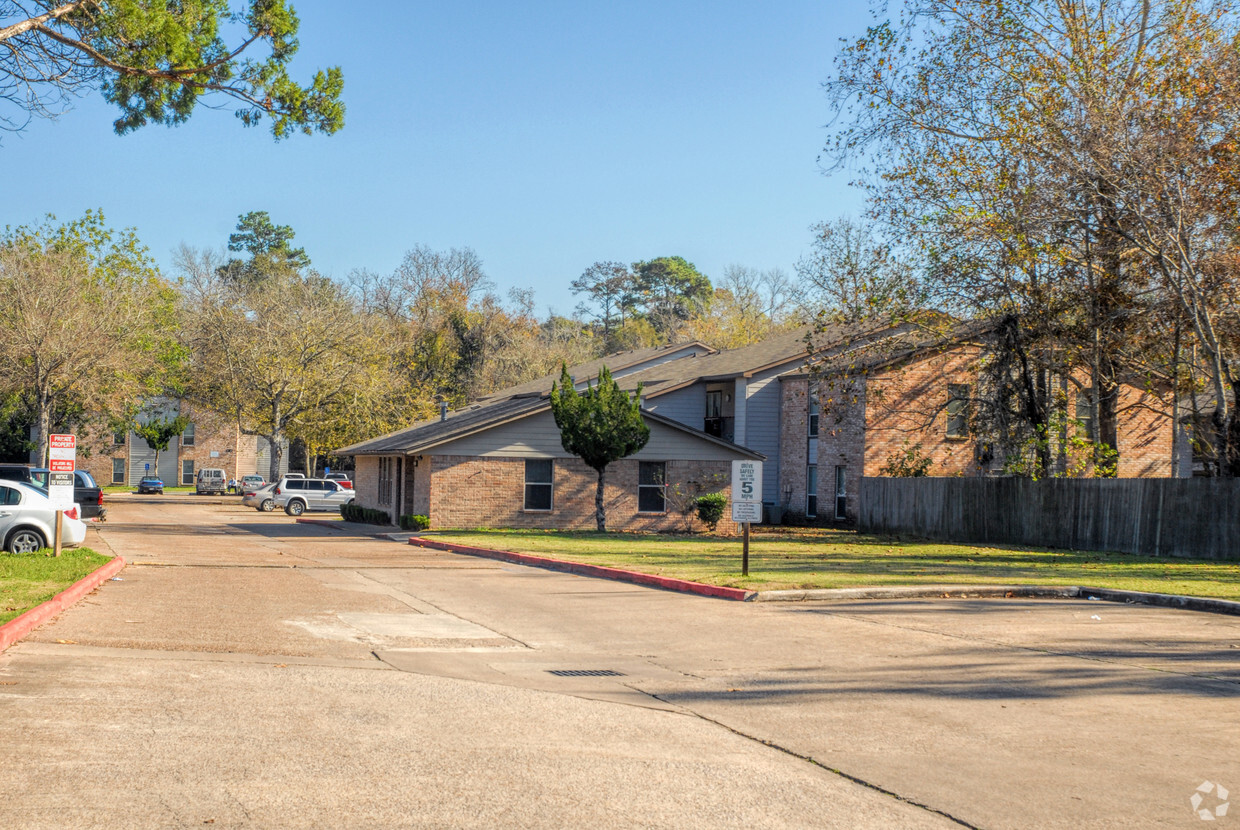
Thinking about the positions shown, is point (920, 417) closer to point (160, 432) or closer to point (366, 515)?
point (366, 515)

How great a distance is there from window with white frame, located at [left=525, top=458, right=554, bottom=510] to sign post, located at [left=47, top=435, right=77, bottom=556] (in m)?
17.0

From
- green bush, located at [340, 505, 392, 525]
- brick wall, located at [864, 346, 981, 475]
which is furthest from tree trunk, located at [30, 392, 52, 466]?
brick wall, located at [864, 346, 981, 475]

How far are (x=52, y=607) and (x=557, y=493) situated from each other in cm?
2329

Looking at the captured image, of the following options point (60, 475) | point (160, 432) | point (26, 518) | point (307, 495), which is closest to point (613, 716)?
point (60, 475)

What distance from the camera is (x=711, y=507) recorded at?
36.0 meters

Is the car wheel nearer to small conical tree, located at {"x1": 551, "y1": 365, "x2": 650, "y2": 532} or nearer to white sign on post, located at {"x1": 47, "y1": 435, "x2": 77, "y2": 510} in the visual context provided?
white sign on post, located at {"x1": 47, "y1": 435, "x2": 77, "y2": 510}

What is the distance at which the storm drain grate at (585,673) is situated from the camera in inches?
407

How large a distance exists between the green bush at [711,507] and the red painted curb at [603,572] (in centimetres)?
1053

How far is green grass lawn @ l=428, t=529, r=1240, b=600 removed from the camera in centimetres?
1848

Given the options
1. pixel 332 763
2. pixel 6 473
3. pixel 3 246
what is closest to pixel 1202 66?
pixel 332 763

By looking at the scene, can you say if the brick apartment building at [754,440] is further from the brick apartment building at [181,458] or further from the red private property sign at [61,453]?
the brick apartment building at [181,458]

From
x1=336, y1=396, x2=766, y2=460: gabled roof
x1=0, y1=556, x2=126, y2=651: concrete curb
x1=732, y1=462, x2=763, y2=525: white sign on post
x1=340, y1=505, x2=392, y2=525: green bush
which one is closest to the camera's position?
x1=0, y1=556, x2=126, y2=651: concrete curb

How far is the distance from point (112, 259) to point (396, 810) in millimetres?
53356

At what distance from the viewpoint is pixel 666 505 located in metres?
36.5
